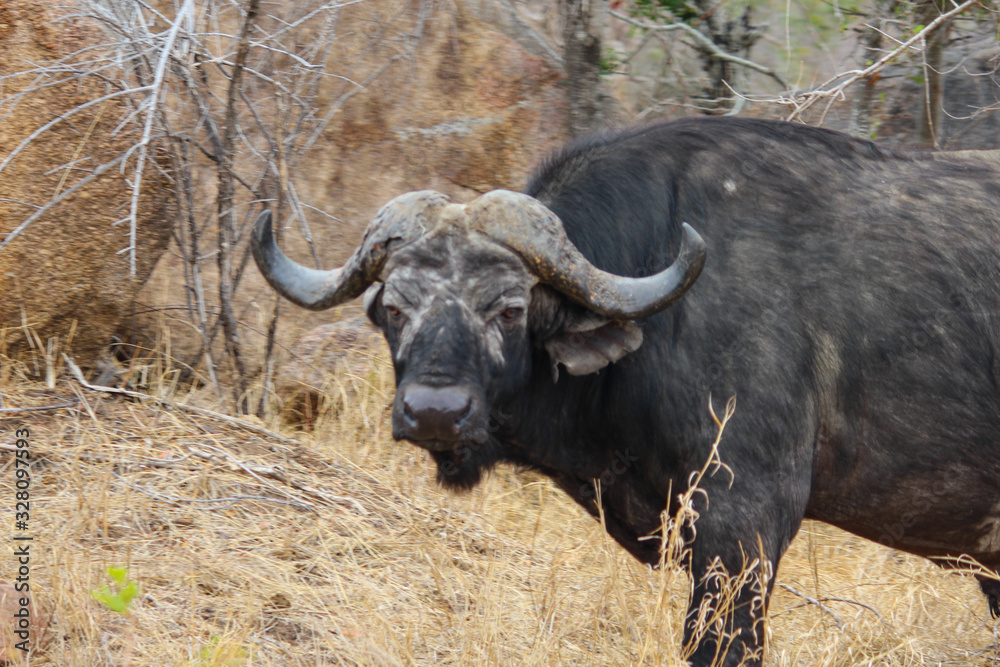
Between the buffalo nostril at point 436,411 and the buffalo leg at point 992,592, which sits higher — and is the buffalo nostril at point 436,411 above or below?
above

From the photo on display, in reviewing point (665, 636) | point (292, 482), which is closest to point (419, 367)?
point (665, 636)

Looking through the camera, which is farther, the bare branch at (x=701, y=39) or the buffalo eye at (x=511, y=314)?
the bare branch at (x=701, y=39)

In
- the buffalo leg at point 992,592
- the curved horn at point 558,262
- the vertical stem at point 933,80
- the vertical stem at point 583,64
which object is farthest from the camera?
the vertical stem at point 583,64

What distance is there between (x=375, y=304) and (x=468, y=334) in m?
0.55

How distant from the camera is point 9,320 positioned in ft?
18.1

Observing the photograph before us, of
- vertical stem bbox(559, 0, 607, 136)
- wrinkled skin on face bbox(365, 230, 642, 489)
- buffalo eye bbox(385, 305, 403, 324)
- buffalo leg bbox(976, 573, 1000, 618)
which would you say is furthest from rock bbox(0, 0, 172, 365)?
buffalo leg bbox(976, 573, 1000, 618)

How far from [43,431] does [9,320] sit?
0.76 metres

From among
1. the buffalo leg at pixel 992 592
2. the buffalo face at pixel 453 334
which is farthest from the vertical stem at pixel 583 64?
the buffalo face at pixel 453 334

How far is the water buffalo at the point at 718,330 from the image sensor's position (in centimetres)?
342

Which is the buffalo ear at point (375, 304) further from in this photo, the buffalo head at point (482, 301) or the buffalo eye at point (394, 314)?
the buffalo eye at point (394, 314)

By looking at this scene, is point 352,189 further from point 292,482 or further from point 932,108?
point 932,108

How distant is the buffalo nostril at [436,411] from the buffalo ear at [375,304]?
56cm

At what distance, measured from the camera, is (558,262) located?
3420mm

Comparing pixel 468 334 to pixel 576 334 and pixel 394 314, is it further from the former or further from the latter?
pixel 576 334
